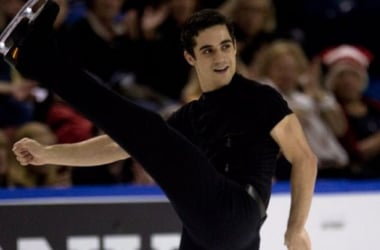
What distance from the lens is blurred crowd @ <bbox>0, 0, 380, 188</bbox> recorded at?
17.9 ft

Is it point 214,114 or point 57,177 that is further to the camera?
point 57,177

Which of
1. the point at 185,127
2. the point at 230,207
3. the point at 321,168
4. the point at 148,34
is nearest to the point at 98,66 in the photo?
the point at 148,34

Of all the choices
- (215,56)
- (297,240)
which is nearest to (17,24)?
(215,56)

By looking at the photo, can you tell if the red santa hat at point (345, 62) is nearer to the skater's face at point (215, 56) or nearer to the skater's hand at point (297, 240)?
the skater's face at point (215, 56)

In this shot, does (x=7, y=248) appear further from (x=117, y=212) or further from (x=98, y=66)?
(x=98, y=66)

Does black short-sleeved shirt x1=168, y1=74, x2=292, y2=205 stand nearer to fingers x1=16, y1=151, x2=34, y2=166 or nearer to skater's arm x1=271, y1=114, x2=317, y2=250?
skater's arm x1=271, y1=114, x2=317, y2=250

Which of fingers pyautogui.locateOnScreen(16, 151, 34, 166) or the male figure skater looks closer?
the male figure skater

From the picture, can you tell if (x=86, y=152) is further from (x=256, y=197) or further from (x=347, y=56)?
(x=347, y=56)

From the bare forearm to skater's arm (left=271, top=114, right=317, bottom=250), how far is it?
0.64 m

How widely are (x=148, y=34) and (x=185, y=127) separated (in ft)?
Result: 8.12

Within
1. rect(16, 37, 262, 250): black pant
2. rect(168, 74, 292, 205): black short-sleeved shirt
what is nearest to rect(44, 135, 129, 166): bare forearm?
rect(168, 74, 292, 205): black short-sleeved shirt

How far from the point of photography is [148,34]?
20.1 feet

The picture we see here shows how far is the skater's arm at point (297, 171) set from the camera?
11.5ft

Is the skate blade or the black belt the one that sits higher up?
the skate blade
